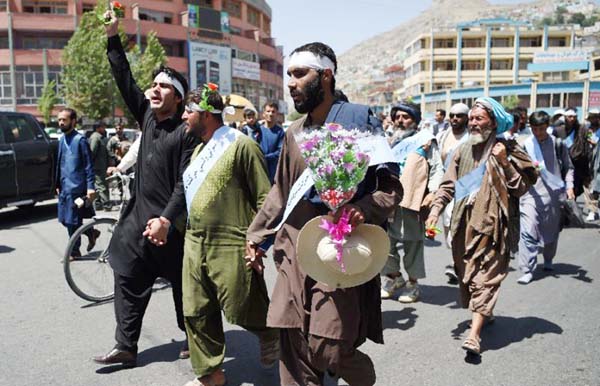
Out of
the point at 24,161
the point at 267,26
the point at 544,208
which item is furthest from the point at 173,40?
the point at 544,208

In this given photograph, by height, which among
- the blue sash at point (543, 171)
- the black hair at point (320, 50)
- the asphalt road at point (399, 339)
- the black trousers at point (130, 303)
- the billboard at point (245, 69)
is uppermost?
the billboard at point (245, 69)

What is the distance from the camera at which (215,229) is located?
3.56m

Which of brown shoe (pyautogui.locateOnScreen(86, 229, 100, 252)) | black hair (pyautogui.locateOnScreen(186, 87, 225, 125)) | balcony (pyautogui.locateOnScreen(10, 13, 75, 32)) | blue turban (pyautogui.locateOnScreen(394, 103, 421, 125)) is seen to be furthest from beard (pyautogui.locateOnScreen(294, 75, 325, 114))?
balcony (pyautogui.locateOnScreen(10, 13, 75, 32))

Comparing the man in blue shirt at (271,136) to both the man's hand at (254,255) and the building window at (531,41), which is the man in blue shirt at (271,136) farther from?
the building window at (531,41)

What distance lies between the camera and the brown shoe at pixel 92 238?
19.0 feet

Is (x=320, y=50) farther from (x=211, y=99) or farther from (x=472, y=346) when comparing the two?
(x=472, y=346)

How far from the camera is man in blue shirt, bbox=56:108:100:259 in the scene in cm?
673

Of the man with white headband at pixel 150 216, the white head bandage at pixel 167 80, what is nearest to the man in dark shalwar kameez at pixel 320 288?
the man with white headband at pixel 150 216

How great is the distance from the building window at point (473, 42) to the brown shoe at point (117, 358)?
84.9 metres

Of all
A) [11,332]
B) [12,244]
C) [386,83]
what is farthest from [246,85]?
[386,83]

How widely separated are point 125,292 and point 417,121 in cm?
343

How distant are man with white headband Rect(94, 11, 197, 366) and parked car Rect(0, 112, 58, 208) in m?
6.69

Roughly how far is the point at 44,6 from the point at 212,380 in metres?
51.7

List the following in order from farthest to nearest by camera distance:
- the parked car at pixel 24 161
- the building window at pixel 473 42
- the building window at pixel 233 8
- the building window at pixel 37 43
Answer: the building window at pixel 473 42, the building window at pixel 233 8, the building window at pixel 37 43, the parked car at pixel 24 161
